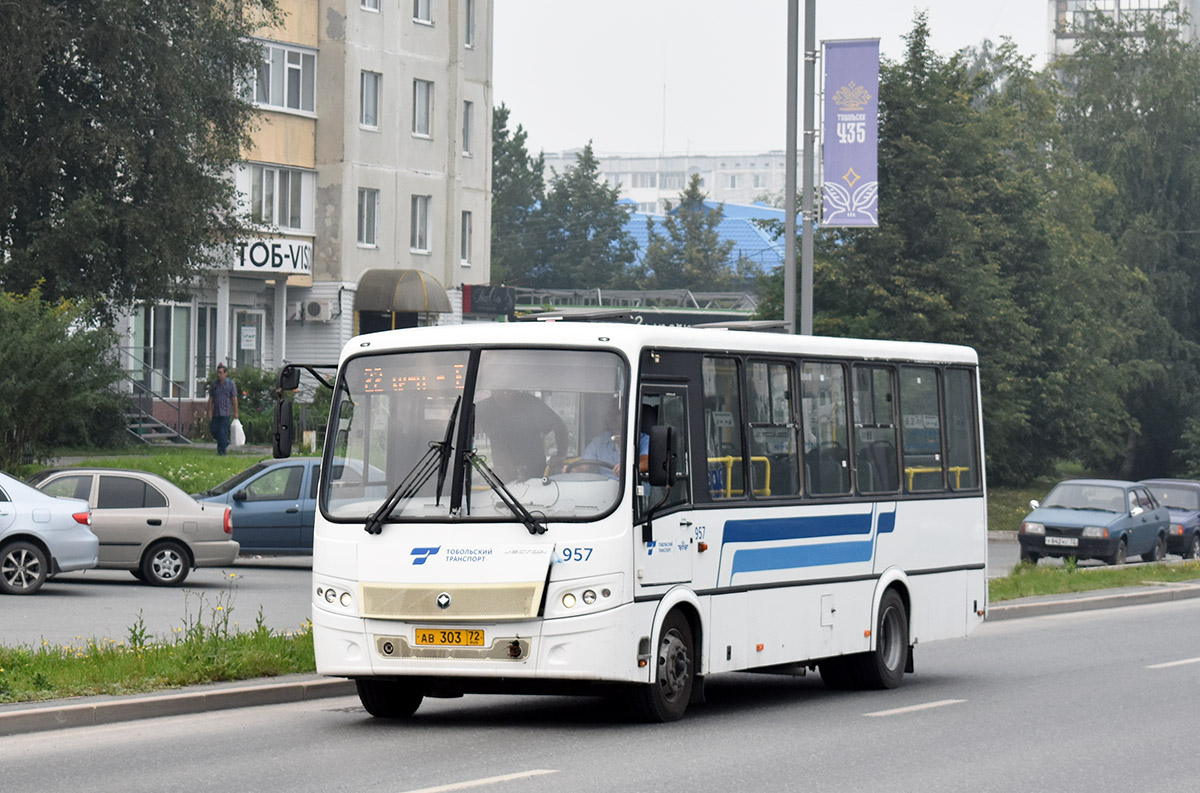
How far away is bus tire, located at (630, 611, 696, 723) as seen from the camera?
39.7ft

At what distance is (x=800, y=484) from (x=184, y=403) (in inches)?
1521

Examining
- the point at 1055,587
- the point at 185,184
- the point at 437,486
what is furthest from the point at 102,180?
the point at 437,486

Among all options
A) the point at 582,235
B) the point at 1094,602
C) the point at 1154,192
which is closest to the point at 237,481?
the point at 1094,602

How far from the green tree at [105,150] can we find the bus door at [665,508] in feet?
80.9

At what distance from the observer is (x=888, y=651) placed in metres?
15.4

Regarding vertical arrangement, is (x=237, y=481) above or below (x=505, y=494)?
below

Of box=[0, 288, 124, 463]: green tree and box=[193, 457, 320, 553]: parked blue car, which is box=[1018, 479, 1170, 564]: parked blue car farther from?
box=[0, 288, 124, 463]: green tree

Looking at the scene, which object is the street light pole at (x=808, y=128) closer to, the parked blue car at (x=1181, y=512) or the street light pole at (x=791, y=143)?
the street light pole at (x=791, y=143)

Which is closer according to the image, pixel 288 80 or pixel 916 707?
pixel 916 707

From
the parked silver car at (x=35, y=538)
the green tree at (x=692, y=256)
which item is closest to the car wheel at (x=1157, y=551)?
the parked silver car at (x=35, y=538)

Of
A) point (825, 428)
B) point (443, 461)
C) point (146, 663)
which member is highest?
point (825, 428)

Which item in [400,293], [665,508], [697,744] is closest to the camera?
[697,744]

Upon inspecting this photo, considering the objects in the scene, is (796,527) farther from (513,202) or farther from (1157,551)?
(513,202)

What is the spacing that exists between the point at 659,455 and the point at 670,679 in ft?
5.50
